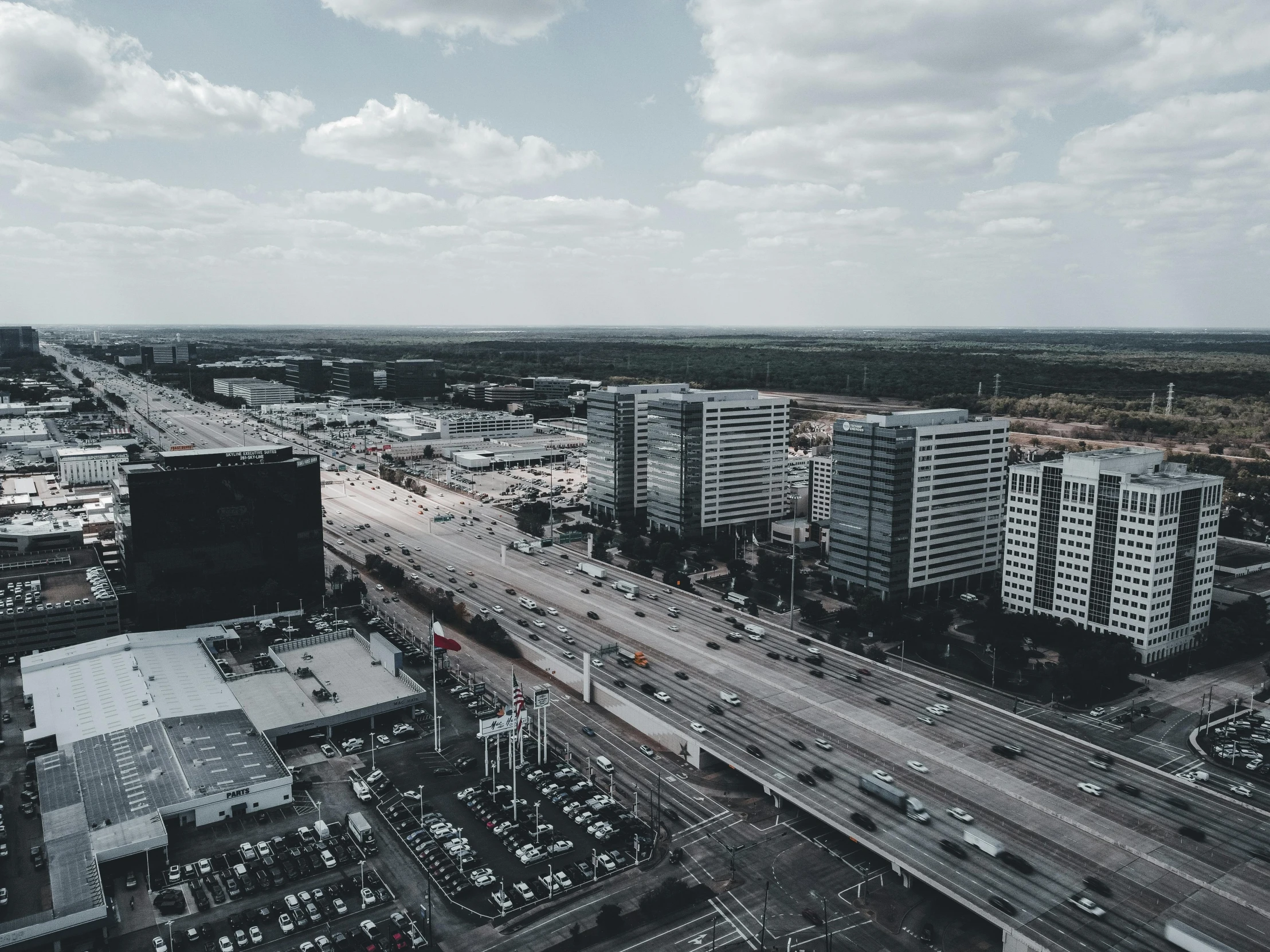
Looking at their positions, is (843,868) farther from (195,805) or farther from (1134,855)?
Result: (195,805)

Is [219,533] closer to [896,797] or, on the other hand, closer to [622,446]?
[622,446]

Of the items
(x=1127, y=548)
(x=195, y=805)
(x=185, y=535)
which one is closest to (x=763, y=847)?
(x=195, y=805)

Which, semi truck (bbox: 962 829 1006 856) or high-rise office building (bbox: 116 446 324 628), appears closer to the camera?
semi truck (bbox: 962 829 1006 856)

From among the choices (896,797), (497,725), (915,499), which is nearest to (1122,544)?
(915,499)

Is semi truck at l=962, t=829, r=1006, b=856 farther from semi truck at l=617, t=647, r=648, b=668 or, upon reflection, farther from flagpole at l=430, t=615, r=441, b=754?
flagpole at l=430, t=615, r=441, b=754

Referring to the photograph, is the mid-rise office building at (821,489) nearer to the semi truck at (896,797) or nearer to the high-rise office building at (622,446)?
the high-rise office building at (622,446)

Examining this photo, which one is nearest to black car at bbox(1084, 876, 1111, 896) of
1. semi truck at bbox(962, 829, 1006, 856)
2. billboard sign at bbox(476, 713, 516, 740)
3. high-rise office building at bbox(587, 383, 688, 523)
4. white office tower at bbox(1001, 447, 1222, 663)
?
semi truck at bbox(962, 829, 1006, 856)
